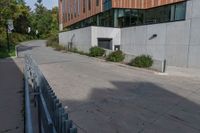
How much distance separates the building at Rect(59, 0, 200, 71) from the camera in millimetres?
14492

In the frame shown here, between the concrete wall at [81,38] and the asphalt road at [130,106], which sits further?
the concrete wall at [81,38]

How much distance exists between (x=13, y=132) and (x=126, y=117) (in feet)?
9.10

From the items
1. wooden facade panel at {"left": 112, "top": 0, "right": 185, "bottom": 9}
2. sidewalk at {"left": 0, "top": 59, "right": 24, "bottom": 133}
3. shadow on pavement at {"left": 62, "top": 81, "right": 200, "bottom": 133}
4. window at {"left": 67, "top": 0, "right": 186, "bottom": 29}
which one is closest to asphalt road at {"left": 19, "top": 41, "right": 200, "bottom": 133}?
shadow on pavement at {"left": 62, "top": 81, "right": 200, "bottom": 133}

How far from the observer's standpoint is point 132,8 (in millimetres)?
21703

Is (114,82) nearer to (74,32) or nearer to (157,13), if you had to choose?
(157,13)

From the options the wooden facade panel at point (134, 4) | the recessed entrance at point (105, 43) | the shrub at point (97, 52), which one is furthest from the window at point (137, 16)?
the shrub at point (97, 52)

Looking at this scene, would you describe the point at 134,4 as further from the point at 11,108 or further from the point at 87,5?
the point at 11,108

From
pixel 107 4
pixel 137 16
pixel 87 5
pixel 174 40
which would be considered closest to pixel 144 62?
pixel 174 40

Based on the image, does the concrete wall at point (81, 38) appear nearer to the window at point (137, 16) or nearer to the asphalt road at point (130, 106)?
the window at point (137, 16)

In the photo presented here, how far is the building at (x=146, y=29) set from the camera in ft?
47.5

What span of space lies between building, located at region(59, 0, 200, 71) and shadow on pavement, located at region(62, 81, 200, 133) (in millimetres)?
6176

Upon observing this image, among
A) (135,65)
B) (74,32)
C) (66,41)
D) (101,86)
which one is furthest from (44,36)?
(101,86)

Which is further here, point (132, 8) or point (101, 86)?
point (132, 8)

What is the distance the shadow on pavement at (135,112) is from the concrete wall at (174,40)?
8359 millimetres
